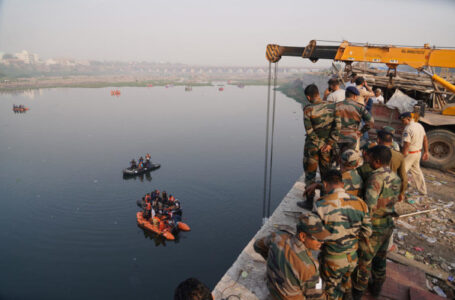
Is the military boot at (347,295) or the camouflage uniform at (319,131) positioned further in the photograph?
the camouflage uniform at (319,131)

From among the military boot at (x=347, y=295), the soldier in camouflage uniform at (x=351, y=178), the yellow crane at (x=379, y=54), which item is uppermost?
the yellow crane at (x=379, y=54)

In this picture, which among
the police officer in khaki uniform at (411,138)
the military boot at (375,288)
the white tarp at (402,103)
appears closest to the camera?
the military boot at (375,288)

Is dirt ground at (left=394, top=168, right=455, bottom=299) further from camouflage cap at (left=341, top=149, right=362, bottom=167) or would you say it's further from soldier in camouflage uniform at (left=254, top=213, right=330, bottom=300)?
soldier in camouflage uniform at (left=254, top=213, right=330, bottom=300)

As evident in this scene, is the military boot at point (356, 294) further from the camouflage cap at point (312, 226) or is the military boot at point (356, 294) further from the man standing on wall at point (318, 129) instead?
Answer: the man standing on wall at point (318, 129)

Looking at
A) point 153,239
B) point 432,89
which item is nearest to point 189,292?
point 432,89

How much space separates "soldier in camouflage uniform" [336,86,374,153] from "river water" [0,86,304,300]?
10.2 meters

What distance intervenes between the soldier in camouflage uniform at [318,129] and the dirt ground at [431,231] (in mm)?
1878

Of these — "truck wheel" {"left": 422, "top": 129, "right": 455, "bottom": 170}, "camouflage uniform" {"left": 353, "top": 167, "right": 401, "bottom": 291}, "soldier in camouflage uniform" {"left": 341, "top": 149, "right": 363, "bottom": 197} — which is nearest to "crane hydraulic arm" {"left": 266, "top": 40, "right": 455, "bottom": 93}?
"truck wheel" {"left": 422, "top": 129, "right": 455, "bottom": 170}

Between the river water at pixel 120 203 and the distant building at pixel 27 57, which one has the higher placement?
the distant building at pixel 27 57

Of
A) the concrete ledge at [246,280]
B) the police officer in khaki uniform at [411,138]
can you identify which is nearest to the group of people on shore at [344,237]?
the concrete ledge at [246,280]

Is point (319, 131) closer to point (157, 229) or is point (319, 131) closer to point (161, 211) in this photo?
point (161, 211)

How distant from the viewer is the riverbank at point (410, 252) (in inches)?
125

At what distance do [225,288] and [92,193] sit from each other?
19.3 m

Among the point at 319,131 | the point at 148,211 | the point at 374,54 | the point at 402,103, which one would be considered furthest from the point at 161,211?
the point at 374,54
